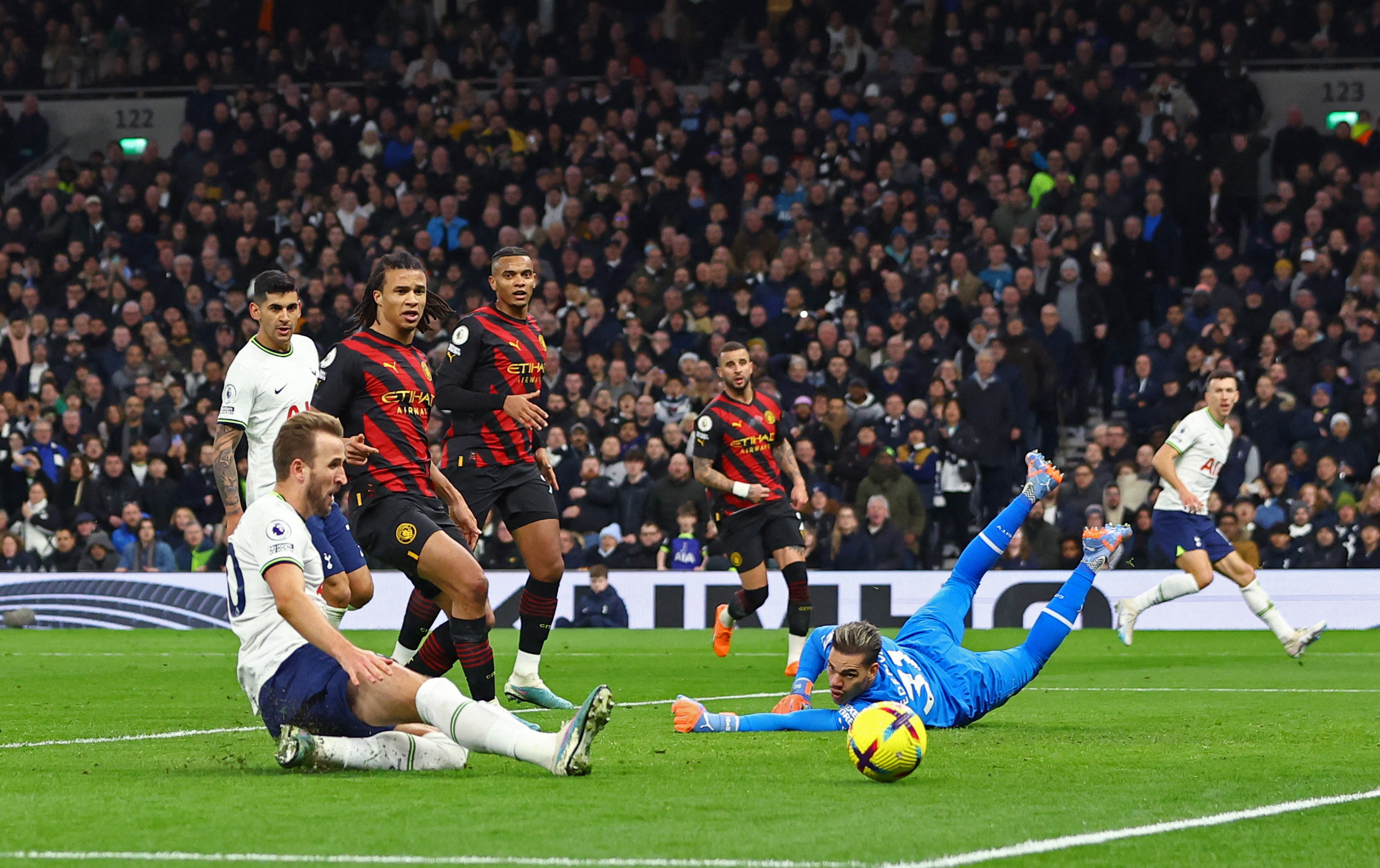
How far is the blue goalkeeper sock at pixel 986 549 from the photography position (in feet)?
28.9

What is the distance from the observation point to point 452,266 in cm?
2361

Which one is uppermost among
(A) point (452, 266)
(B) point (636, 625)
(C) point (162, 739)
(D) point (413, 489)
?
(A) point (452, 266)

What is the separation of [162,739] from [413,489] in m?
1.65

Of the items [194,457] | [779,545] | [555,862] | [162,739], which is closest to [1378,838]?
[555,862]

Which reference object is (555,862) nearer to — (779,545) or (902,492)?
(779,545)

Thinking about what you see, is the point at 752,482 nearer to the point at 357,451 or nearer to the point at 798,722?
the point at 357,451

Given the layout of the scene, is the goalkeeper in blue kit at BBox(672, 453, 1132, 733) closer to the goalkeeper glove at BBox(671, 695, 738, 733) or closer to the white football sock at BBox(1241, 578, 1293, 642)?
the goalkeeper glove at BBox(671, 695, 738, 733)

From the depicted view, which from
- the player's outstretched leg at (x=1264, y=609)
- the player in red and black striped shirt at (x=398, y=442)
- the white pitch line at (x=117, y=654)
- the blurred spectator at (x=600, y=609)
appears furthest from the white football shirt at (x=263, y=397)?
the blurred spectator at (x=600, y=609)

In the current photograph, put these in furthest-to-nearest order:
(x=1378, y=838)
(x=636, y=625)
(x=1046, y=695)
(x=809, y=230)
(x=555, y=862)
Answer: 1. (x=809, y=230)
2. (x=636, y=625)
3. (x=1046, y=695)
4. (x=1378, y=838)
5. (x=555, y=862)

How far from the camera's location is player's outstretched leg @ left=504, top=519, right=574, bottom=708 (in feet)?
32.7

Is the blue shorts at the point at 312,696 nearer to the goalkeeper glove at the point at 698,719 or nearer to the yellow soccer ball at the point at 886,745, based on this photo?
the goalkeeper glove at the point at 698,719

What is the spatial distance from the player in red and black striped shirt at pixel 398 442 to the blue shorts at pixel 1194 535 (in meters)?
7.90

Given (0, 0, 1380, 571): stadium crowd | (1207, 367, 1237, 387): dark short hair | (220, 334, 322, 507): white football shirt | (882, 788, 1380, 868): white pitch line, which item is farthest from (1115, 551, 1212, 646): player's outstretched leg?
(882, 788, 1380, 868): white pitch line

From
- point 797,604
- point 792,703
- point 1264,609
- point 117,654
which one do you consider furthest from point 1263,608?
point 117,654
